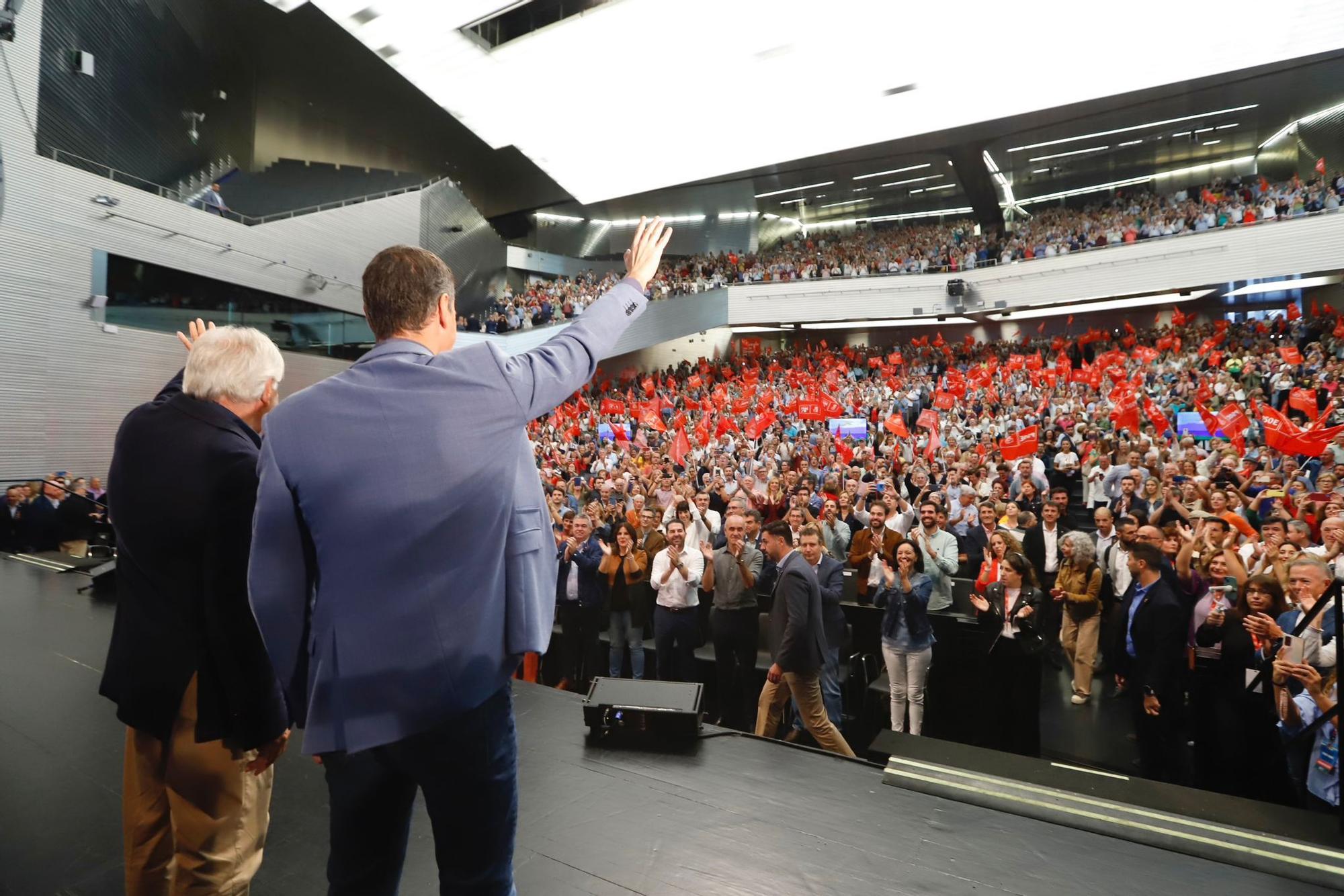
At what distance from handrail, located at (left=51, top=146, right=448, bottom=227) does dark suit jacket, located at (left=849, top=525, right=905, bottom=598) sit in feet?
44.1

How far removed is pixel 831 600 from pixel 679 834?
2581 mm

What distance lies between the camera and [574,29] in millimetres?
4090

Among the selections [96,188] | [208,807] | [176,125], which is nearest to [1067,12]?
[208,807]

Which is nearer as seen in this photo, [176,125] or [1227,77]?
[176,125]

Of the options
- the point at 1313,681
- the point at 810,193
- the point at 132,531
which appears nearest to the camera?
the point at 132,531

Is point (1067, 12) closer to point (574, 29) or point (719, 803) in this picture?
point (574, 29)

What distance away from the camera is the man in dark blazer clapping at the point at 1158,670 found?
4.05 metres

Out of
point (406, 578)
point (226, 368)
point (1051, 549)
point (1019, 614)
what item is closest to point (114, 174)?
point (226, 368)

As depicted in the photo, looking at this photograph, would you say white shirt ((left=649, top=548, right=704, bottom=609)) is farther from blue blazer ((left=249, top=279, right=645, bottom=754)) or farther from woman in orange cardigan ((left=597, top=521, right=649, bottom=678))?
blue blazer ((left=249, top=279, right=645, bottom=754))

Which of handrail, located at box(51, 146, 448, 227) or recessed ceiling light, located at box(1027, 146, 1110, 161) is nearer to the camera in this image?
handrail, located at box(51, 146, 448, 227)

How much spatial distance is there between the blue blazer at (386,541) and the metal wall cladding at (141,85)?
14.0 meters

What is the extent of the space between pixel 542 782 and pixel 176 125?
17.8 m

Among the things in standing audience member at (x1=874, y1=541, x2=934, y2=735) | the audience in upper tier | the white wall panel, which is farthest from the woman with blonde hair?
the white wall panel

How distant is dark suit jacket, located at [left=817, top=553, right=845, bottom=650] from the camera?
15.1 feet
